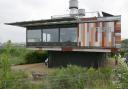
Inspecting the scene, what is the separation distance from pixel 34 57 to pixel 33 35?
25.3ft

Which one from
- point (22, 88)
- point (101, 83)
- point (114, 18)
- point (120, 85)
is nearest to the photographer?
point (120, 85)

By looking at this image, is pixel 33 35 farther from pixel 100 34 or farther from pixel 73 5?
pixel 100 34

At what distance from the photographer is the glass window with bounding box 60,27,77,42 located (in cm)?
3356

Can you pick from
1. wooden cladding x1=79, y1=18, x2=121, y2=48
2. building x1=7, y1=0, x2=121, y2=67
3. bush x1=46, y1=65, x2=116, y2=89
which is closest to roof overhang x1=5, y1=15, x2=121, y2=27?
building x1=7, y1=0, x2=121, y2=67

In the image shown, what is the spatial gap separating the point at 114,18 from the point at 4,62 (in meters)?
21.2

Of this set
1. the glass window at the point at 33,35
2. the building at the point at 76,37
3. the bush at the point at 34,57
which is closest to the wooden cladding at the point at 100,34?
the building at the point at 76,37

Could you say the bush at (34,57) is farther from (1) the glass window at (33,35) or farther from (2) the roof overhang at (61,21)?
(2) the roof overhang at (61,21)

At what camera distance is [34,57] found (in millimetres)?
44375

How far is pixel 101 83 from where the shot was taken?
17844 millimetres

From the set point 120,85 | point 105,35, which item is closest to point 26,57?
point 105,35

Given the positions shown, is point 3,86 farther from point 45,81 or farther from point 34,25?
point 34,25

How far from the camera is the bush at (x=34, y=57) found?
43.6m

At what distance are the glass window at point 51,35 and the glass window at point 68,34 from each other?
648mm

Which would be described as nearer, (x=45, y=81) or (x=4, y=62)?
(x=4, y=62)
